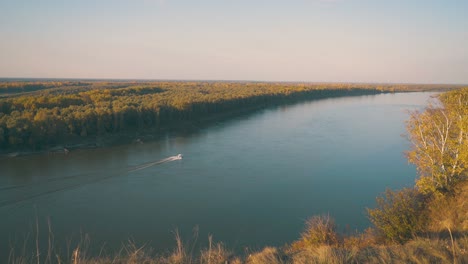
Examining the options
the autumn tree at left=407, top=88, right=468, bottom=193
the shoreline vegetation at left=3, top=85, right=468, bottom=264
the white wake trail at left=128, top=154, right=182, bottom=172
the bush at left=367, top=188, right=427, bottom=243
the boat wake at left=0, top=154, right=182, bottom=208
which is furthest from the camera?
the white wake trail at left=128, top=154, right=182, bottom=172

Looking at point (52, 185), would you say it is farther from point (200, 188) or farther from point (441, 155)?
point (441, 155)

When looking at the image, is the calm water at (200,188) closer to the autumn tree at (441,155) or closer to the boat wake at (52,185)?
the boat wake at (52,185)

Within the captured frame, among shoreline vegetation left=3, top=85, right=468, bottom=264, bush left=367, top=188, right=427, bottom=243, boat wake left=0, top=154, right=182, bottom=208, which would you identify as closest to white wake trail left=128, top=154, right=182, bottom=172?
boat wake left=0, top=154, right=182, bottom=208

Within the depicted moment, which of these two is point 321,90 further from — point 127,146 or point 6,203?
point 6,203

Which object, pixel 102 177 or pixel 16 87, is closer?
pixel 102 177

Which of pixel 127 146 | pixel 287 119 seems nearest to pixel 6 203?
Result: pixel 127 146

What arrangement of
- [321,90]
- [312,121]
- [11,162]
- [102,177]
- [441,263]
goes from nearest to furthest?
[441,263] < [102,177] < [11,162] < [312,121] < [321,90]

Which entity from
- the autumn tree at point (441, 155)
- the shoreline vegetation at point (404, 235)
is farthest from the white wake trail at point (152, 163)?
the autumn tree at point (441, 155)

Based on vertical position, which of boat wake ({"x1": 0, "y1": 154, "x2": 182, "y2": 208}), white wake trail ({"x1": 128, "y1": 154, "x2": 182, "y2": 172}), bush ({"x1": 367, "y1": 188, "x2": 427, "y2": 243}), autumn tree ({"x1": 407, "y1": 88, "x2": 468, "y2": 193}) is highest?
autumn tree ({"x1": 407, "y1": 88, "x2": 468, "y2": 193})

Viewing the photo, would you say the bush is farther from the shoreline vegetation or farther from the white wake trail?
the white wake trail
